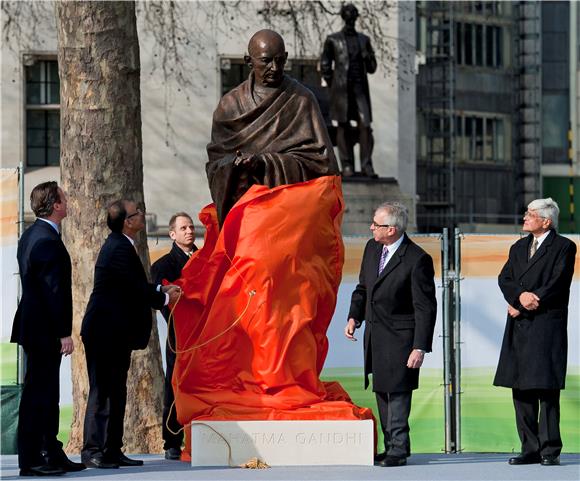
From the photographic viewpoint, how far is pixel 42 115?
30328mm

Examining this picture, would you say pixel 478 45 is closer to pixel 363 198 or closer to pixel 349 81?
pixel 349 81

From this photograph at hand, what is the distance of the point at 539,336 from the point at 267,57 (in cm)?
261

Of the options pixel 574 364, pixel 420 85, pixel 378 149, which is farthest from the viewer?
pixel 420 85

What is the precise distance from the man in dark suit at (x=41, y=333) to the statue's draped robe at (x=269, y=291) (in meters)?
1.05

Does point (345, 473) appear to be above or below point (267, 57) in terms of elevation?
below

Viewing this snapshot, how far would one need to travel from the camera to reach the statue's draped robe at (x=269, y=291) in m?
10.8

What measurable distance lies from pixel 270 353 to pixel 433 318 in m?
1.10

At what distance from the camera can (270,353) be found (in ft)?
35.4

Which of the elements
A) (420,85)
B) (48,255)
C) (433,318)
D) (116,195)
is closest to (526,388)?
(433,318)

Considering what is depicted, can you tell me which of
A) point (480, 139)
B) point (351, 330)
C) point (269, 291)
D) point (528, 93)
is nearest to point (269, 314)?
point (269, 291)

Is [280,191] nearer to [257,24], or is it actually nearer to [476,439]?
[476,439]

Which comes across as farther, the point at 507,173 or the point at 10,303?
the point at 507,173

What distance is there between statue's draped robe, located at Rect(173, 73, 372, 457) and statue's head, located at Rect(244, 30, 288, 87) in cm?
13

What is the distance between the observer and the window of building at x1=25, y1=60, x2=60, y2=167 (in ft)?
99.0
